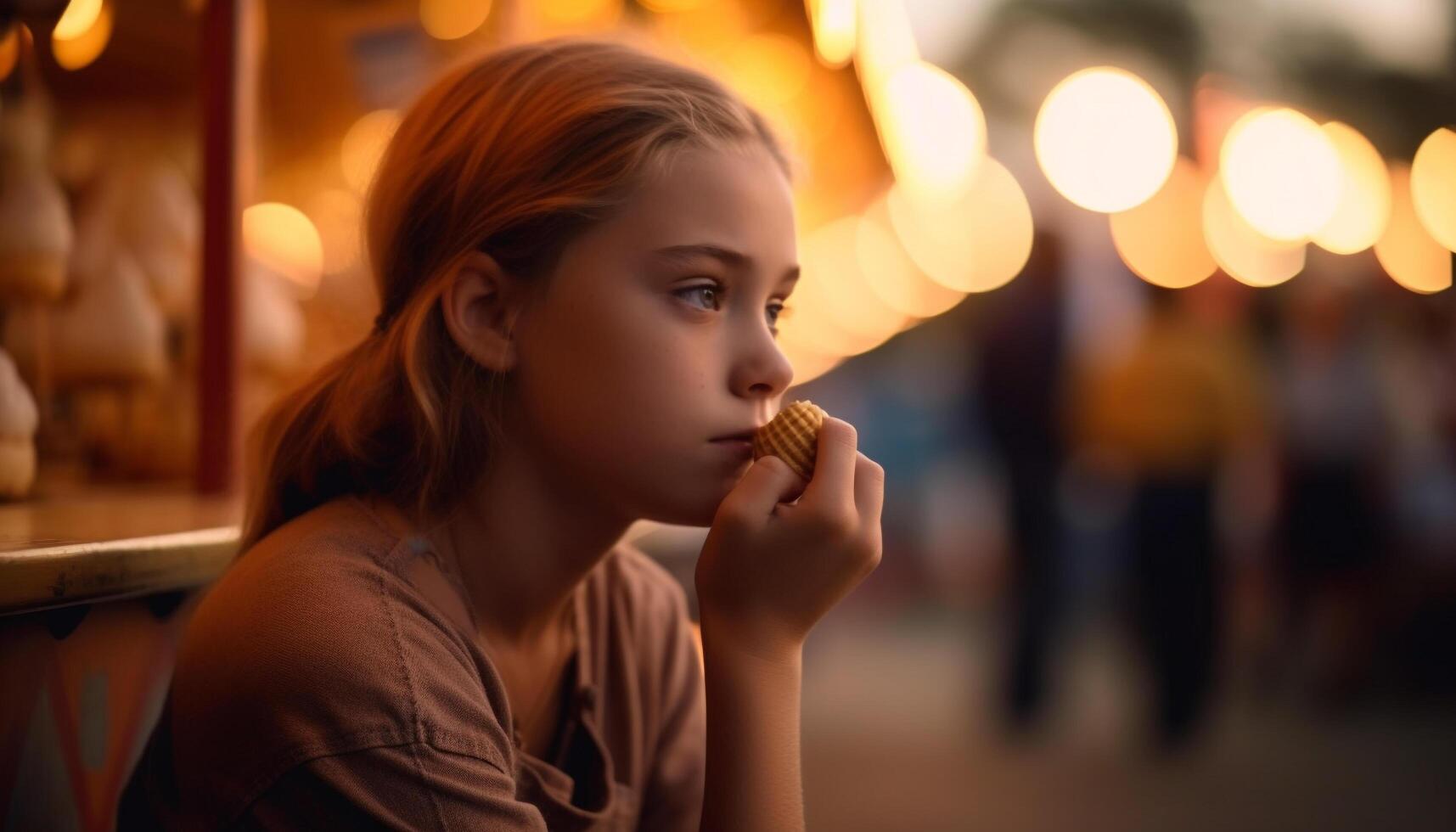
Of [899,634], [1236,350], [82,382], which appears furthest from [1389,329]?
[82,382]

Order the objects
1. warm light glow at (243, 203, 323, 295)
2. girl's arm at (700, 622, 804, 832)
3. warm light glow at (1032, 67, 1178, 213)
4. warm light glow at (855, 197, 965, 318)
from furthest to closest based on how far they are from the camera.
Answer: warm light glow at (855, 197, 965, 318) → warm light glow at (1032, 67, 1178, 213) → warm light glow at (243, 203, 323, 295) → girl's arm at (700, 622, 804, 832)

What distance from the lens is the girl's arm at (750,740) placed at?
3.97 ft

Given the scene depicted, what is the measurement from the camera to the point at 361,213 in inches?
65.4

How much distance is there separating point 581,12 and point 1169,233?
7.74 metres

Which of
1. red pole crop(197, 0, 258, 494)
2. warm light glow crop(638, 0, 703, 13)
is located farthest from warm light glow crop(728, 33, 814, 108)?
red pole crop(197, 0, 258, 494)

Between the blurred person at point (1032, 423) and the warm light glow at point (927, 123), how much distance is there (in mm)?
1100

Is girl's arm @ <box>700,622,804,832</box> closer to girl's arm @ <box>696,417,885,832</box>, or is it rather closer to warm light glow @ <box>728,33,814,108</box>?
girl's arm @ <box>696,417,885,832</box>

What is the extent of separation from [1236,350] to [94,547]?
210 inches

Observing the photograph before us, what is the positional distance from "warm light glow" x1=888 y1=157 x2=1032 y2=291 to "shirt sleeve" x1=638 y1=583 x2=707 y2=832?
26.9ft

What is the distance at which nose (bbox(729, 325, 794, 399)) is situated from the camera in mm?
1388

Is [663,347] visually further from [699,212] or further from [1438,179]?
[1438,179]

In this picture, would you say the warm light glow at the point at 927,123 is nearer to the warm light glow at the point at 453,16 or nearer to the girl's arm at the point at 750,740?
the warm light glow at the point at 453,16

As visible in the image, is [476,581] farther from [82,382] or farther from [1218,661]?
[1218,661]

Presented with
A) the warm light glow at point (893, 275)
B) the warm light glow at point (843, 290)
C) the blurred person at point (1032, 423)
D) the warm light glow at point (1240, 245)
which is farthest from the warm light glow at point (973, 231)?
the blurred person at point (1032, 423)
